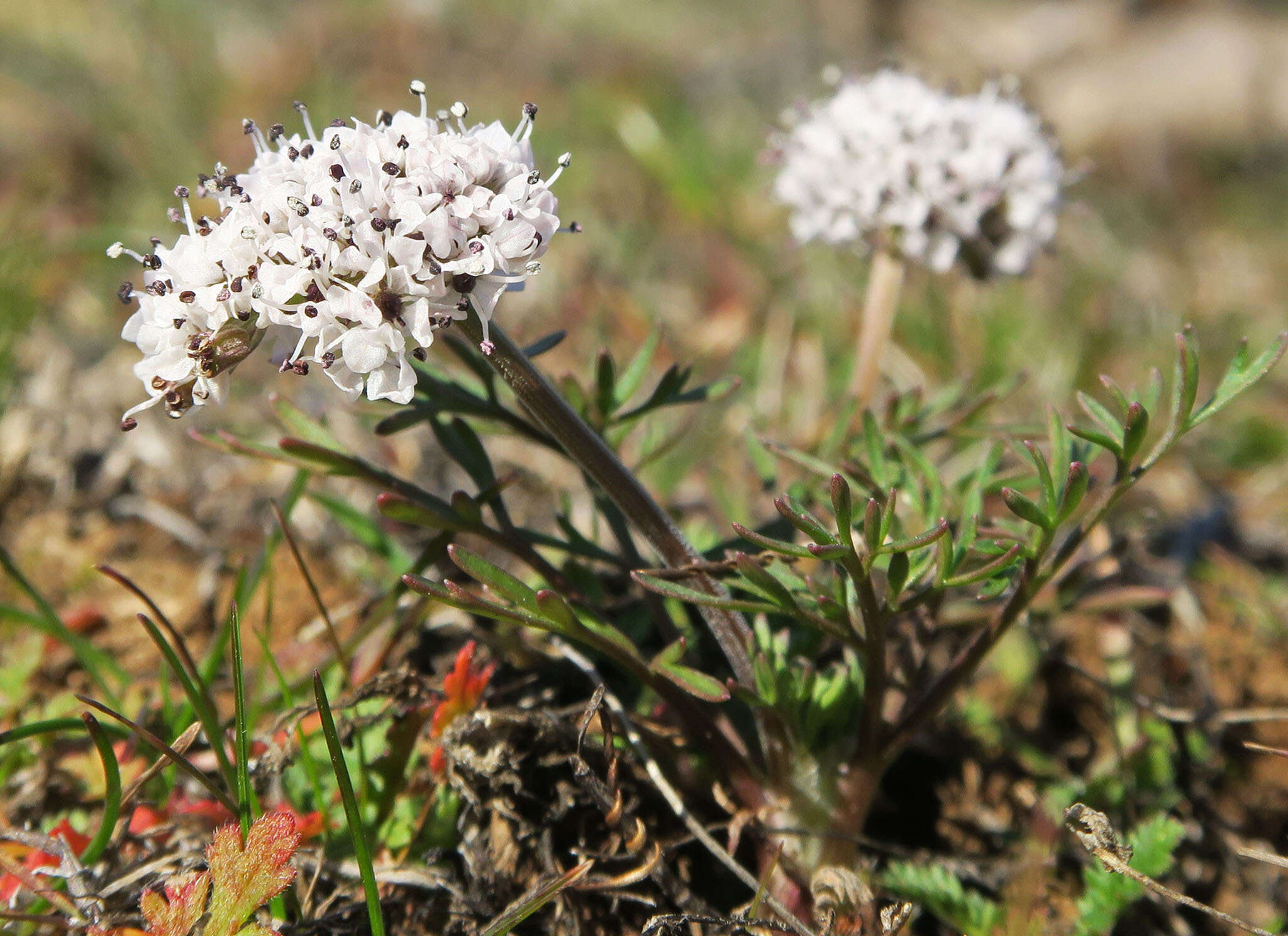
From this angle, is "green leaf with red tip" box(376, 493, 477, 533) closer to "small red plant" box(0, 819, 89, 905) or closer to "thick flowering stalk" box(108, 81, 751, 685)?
"thick flowering stalk" box(108, 81, 751, 685)

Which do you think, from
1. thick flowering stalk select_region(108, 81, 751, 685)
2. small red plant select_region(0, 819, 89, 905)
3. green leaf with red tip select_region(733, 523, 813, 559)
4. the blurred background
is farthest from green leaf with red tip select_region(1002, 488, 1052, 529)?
small red plant select_region(0, 819, 89, 905)

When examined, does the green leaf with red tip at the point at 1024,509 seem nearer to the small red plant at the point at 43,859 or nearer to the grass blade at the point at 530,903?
the grass blade at the point at 530,903

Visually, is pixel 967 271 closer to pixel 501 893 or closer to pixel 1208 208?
pixel 501 893

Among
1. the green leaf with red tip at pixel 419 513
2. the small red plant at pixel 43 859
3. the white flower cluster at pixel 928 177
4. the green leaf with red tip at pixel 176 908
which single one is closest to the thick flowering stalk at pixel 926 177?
the white flower cluster at pixel 928 177

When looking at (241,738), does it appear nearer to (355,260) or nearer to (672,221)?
(355,260)

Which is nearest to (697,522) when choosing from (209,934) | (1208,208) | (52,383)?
(209,934)

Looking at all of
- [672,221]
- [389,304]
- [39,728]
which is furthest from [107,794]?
[672,221]
